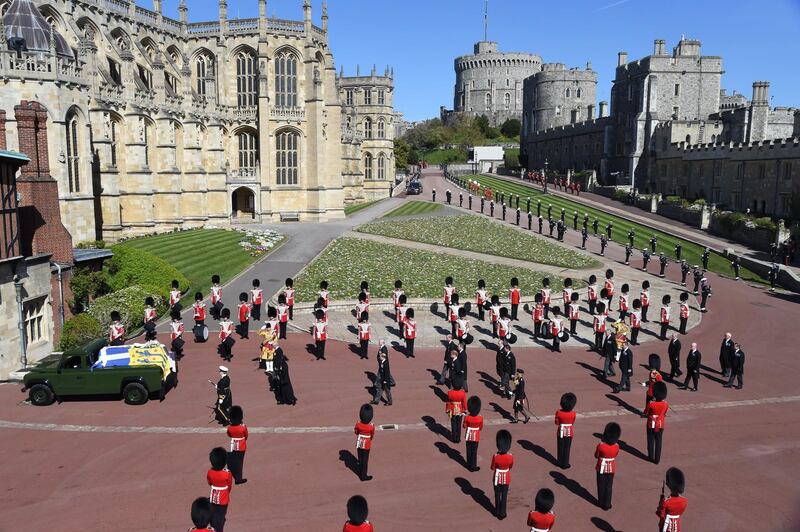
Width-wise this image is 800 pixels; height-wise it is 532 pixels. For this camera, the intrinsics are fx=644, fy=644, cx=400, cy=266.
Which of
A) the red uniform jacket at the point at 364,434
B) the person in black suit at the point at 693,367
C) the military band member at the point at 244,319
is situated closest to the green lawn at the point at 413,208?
the military band member at the point at 244,319

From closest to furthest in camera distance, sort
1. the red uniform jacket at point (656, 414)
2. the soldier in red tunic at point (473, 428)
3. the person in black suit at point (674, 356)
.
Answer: the soldier in red tunic at point (473, 428) → the red uniform jacket at point (656, 414) → the person in black suit at point (674, 356)

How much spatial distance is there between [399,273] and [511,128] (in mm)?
102578

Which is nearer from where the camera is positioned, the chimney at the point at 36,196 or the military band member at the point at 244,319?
the chimney at the point at 36,196

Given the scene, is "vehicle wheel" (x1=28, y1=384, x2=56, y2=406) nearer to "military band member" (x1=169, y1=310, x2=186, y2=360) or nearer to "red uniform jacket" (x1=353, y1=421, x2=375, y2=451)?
"military band member" (x1=169, y1=310, x2=186, y2=360)

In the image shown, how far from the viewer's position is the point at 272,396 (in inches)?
627

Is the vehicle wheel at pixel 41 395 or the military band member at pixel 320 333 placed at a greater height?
the military band member at pixel 320 333

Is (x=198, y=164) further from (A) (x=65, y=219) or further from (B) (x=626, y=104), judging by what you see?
(B) (x=626, y=104)

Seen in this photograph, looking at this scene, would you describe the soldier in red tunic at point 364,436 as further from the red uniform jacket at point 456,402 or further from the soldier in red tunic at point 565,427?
the soldier in red tunic at point 565,427

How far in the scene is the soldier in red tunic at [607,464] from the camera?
35.1 feet

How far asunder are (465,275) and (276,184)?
89.1 feet

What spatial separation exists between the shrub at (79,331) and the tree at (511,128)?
380 feet

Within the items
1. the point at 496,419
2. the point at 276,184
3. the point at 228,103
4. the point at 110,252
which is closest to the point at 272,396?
the point at 496,419

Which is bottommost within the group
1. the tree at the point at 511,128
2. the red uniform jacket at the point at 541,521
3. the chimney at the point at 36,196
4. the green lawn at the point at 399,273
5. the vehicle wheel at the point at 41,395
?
the vehicle wheel at the point at 41,395

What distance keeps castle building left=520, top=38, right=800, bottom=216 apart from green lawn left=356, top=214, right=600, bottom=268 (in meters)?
17.0
